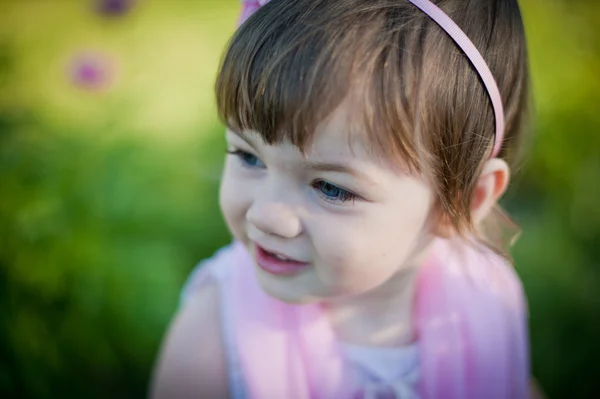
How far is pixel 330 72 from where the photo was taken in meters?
0.80

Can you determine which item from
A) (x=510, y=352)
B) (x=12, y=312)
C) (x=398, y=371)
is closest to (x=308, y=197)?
(x=398, y=371)

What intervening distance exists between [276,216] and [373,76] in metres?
0.25

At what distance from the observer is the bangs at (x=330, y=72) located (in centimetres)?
80

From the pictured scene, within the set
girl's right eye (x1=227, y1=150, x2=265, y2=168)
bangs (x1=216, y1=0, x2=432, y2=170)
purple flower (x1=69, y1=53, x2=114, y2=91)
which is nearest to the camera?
bangs (x1=216, y1=0, x2=432, y2=170)

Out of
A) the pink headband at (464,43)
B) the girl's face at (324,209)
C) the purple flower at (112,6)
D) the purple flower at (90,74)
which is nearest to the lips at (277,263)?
the girl's face at (324,209)

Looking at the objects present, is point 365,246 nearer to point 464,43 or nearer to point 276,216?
point 276,216

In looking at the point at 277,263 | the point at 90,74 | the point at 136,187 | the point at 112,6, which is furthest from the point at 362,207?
the point at 112,6

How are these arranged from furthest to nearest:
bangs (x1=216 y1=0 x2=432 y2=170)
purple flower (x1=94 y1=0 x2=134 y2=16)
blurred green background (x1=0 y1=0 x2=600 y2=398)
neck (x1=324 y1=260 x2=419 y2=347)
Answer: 1. purple flower (x1=94 y1=0 x2=134 y2=16)
2. blurred green background (x1=0 y1=0 x2=600 y2=398)
3. neck (x1=324 y1=260 x2=419 y2=347)
4. bangs (x1=216 y1=0 x2=432 y2=170)

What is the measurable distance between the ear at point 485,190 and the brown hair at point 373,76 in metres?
0.06

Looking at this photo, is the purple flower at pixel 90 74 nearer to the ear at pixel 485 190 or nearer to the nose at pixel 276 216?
the nose at pixel 276 216

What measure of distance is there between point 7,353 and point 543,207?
5.14 feet

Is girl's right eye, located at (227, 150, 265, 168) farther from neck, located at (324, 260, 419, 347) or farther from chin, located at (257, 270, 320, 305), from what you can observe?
neck, located at (324, 260, 419, 347)

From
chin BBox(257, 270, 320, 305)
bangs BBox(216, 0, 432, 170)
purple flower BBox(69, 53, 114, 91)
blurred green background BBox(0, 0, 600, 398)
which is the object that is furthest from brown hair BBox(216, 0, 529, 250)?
purple flower BBox(69, 53, 114, 91)

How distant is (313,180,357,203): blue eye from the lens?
89 cm
